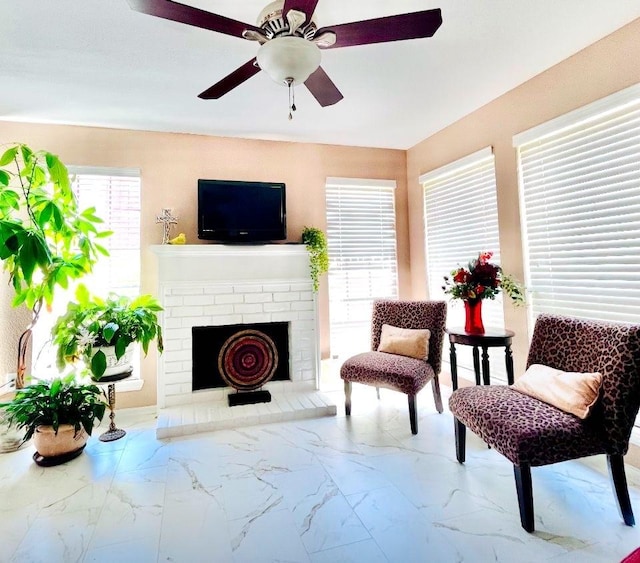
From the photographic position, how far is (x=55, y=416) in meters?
Result: 2.43

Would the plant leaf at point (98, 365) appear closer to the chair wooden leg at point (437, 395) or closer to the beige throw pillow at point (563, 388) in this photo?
the chair wooden leg at point (437, 395)

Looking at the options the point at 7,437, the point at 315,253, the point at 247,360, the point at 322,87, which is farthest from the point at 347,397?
the point at 7,437

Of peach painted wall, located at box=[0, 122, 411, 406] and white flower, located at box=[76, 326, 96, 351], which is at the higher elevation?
peach painted wall, located at box=[0, 122, 411, 406]

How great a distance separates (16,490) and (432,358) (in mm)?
3037

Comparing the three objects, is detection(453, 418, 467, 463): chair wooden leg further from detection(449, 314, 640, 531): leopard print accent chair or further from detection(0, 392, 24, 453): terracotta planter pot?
detection(0, 392, 24, 453): terracotta planter pot

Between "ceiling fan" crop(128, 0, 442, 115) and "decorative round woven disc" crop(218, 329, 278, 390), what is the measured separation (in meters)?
2.35

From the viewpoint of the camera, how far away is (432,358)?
3139 mm

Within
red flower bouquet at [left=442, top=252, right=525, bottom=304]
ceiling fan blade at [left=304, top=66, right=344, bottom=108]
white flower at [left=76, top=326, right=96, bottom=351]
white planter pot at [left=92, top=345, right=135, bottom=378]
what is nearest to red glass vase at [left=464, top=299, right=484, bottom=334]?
red flower bouquet at [left=442, top=252, right=525, bottom=304]

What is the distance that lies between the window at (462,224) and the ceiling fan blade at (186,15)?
244 centimetres

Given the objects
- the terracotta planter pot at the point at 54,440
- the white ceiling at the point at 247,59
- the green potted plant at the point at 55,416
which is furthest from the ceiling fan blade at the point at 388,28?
the terracotta planter pot at the point at 54,440

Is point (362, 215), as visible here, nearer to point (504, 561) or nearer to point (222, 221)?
point (222, 221)

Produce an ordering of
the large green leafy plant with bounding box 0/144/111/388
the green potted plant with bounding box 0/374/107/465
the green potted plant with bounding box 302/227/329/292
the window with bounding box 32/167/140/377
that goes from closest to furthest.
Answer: the large green leafy plant with bounding box 0/144/111/388 < the green potted plant with bounding box 0/374/107/465 < the window with bounding box 32/167/140/377 < the green potted plant with bounding box 302/227/329/292

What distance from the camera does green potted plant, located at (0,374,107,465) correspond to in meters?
2.44

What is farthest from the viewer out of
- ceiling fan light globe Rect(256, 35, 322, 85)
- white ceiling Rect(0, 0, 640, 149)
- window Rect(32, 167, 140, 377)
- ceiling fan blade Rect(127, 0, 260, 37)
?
window Rect(32, 167, 140, 377)
